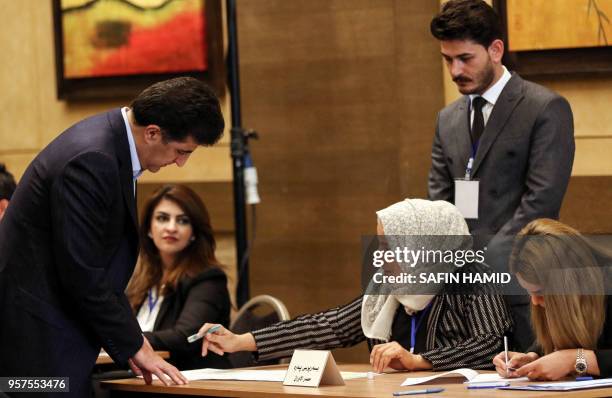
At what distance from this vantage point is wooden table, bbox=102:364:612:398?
294cm

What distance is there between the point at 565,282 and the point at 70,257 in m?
1.33

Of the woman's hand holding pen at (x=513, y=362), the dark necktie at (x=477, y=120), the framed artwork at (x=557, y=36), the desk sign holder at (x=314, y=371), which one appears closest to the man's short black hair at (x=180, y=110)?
the desk sign holder at (x=314, y=371)

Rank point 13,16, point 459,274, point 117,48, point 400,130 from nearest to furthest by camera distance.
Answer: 1. point 459,274
2. point 400,130
3. point 117,48
4. point 13,16

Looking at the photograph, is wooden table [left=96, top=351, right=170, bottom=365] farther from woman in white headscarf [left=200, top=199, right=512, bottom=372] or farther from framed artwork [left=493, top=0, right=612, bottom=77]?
framed artwork [left=493, top=0, right=612, bottom=77]

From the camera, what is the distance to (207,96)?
11.0 ft

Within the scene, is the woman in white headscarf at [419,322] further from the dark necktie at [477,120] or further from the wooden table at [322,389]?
the dark necktie at [477,120]

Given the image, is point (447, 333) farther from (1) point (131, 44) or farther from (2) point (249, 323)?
(1) point (131, 44)

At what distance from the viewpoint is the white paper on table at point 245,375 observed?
3.53 metres

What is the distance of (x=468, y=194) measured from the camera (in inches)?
165

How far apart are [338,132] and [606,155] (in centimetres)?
134

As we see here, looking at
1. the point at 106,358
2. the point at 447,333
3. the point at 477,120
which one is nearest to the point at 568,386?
the point at 447,333

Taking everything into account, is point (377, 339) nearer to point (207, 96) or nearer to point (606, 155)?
point (207, 96)

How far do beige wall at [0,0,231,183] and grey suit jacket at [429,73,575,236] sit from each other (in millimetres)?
3220

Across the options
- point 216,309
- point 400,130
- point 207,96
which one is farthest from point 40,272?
point 400,130
